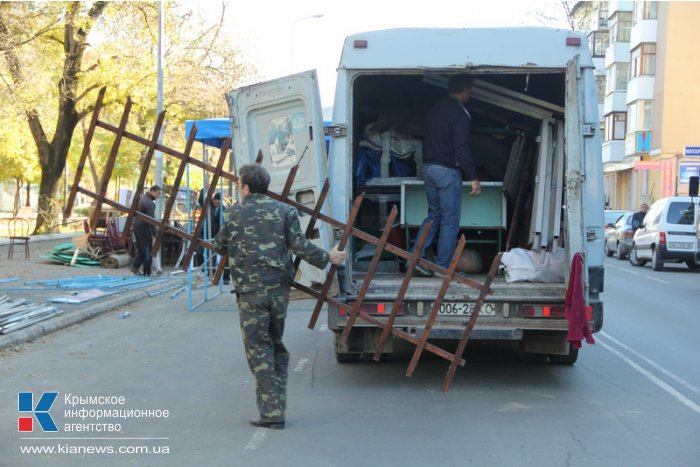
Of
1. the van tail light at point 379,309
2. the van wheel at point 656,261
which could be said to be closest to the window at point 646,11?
the van wheel at point 656,261

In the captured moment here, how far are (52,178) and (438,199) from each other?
20.8 meters

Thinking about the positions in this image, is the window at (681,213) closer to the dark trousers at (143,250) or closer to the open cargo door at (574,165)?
the dark trousers at (143,250)

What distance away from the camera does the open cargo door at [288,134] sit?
285 inches

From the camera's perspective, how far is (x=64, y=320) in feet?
37.3

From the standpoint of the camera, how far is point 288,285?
606cm

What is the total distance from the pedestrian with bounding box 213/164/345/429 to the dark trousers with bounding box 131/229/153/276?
12621mm

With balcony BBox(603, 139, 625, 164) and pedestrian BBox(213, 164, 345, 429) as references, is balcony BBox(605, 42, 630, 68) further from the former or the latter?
pedestrian BBox(213, 164, 345, 429)

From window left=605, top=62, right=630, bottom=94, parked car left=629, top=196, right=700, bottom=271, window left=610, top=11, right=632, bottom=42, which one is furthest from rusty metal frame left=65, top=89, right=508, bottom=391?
window left=610, top=11, right=632, bottom=42

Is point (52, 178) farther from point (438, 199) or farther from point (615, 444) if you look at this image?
point (615, 444)

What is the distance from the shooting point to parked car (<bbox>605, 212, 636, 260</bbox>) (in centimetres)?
2641

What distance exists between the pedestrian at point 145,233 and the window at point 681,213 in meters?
12.7

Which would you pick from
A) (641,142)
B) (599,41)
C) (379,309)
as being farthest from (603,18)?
(379,309)

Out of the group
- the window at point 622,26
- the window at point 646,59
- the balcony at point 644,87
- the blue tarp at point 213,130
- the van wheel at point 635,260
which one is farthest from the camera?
the window at point 622,26

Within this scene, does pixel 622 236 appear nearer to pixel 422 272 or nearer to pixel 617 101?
pixel 422 272
